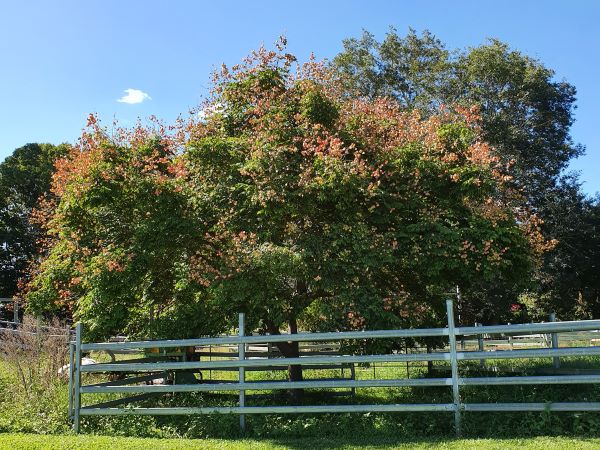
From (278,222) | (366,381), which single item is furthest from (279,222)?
(366,381)

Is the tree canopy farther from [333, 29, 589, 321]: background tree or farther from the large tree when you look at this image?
[333, 29, 589, 321]: background tree

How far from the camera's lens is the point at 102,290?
30.5 ft

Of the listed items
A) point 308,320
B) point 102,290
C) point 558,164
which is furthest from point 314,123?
point 558,164

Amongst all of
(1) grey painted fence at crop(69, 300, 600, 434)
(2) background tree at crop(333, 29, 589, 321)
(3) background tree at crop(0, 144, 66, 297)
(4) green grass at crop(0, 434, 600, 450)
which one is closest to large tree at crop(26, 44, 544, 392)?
(1) grey painted fence at crop(69, 300, 600, 434)

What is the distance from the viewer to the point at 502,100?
2661cm

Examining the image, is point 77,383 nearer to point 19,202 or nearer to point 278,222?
point 278,222

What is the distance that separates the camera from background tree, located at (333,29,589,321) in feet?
86.3

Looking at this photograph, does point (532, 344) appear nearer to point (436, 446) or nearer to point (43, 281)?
point (436, 446)

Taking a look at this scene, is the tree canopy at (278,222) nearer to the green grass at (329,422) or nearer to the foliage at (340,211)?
the foliage at (340,211)

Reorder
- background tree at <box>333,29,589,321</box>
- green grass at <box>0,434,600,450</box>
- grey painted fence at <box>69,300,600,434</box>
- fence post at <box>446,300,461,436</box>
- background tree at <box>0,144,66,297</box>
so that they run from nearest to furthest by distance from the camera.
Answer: green grass at <box>0,434,600,450</box>
grey painted fence at <box>69,300,600,434</box>
fence post at <box>446,300,461,436</box>
background tree at <box>333,29,589,321</box>
background tree at <box>0,144,66,297</box>

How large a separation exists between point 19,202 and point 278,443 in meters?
36.8

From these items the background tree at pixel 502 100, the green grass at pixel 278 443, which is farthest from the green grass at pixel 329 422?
the background tree at pixel 502 100

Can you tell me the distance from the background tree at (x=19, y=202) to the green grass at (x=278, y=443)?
31.7 m

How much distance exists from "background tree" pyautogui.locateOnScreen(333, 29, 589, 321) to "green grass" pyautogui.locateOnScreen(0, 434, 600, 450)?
19.4 metres
